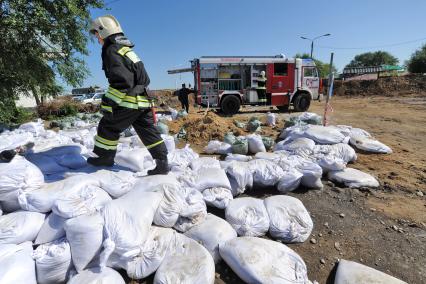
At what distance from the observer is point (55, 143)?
10.8ft

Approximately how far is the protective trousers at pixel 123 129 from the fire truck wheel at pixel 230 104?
8324 mm

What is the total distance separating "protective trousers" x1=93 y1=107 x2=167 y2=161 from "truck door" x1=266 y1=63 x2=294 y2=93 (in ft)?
29.8

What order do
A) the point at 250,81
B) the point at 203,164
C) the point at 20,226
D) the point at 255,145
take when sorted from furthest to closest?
1. the point at 250,81
2. the point at 255,145
3. the point at 203,164
4. the point at 20,226

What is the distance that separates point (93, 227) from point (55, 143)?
6.16ft

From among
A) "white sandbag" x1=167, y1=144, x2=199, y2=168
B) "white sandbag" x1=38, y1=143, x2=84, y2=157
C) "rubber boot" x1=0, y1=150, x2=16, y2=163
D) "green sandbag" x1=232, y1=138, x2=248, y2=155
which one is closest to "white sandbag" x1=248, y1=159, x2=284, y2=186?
"white sandbag" x1=167, y1=144, x2=199, y2=168

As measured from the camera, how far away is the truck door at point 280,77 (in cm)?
1123

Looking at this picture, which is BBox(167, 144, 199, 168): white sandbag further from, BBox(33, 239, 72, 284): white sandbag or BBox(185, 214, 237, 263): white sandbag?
BBox(33, 239, 72, 284): white sandbag

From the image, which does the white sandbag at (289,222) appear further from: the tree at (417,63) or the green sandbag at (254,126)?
the tree at (417,63)

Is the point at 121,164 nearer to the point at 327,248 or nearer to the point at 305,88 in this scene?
the point at 327,248

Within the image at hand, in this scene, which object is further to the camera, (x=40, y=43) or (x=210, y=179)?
(x=40, y=43)

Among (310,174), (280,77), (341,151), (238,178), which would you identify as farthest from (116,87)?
(280,77)

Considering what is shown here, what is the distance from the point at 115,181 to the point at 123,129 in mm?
436

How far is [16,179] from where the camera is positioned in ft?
6.81

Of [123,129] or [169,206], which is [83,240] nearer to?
[169,206]
